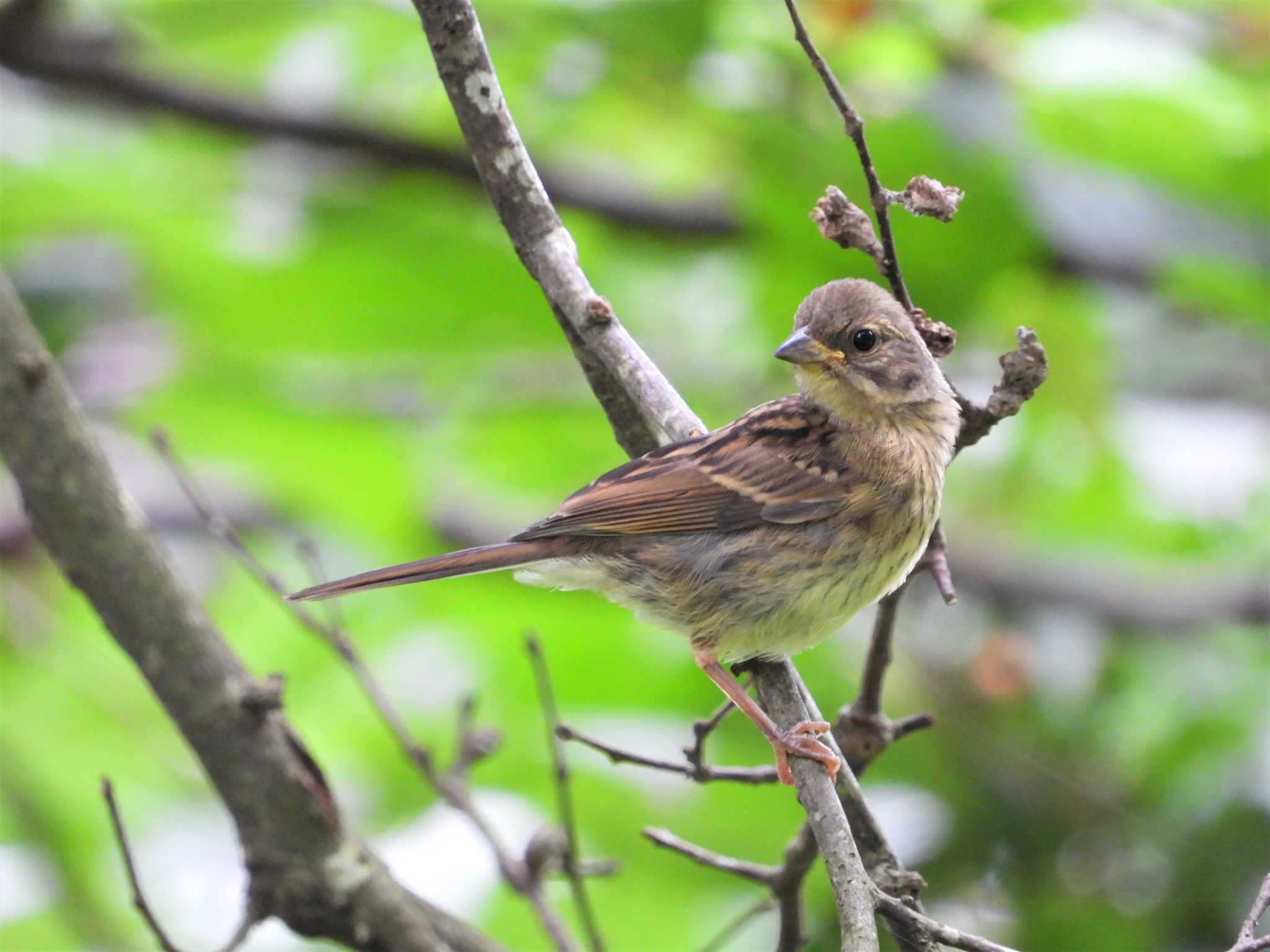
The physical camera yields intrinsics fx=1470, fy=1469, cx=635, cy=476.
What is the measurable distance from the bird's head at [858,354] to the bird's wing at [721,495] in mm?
183

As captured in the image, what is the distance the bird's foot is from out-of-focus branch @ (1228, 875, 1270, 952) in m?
0.80

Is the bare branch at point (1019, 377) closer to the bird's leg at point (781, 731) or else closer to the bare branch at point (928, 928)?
the bird's leg at point (781, 731)

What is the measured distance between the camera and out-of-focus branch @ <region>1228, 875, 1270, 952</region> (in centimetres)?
233

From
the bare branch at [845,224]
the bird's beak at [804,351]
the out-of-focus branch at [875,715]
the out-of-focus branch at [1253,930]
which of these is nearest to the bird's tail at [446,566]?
the bird's beak at [804,351]

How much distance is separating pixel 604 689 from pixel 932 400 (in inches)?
58.7

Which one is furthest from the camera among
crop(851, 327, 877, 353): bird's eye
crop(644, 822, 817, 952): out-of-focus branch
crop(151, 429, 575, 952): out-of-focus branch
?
crop(851, 327, 877, 353): bird's eye

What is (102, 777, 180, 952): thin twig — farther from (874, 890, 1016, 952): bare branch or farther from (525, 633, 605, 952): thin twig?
(874, 890, 1016, 952): bare branch

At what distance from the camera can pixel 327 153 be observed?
5398 millimetres

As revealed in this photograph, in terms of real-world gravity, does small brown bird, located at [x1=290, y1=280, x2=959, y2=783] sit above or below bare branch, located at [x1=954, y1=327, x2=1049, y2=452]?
below

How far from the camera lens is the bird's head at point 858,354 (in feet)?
13.0

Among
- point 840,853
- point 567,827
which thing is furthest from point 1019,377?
point 567,827

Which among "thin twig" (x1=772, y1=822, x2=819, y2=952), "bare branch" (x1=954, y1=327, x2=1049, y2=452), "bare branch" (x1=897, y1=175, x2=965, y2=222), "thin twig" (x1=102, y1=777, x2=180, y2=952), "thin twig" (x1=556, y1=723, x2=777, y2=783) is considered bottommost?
"thin twig" (x1=102, y1=777, x2=180, y2=952)

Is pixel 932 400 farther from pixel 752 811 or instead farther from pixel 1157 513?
pixel 1157 513

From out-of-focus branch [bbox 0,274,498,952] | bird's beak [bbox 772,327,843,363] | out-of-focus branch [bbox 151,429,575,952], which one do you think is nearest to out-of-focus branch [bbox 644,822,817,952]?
out-of-focus branch [bbox 151,429,575,952]
